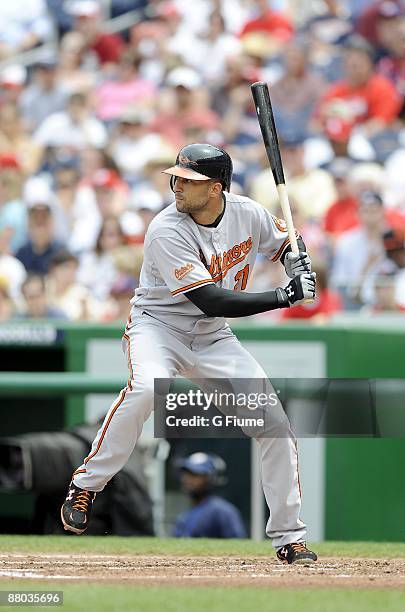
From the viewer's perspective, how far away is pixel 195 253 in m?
5.21

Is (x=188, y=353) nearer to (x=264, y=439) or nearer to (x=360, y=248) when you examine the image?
(x=264, y=439)

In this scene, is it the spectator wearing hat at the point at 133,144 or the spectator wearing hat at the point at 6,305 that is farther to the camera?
the spectator wearing hat at the point at 133,144

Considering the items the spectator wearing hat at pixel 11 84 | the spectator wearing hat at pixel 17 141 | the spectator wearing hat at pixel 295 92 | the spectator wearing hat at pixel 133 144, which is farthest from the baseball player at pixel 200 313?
the spectator wearing hat at pixel 11 84

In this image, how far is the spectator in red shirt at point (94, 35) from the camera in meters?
13.2

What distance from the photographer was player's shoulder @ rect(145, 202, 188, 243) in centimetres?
521

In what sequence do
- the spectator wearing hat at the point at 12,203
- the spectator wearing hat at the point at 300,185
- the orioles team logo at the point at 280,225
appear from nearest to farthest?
the orioles team logo at the point at 280,225, the spectator wearing hat at the point at 300,185, the spectator wearing hat at the point at 12,203

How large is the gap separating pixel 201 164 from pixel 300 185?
534cm

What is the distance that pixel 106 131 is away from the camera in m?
12.2

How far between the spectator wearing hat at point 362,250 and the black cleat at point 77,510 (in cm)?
425

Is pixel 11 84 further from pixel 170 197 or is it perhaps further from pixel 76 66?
pixel 170 197

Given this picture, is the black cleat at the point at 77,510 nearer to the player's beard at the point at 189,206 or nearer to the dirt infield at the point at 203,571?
the dirt infield at the point at 203,571

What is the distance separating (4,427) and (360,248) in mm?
2851

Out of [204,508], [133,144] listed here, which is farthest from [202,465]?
[133,144]

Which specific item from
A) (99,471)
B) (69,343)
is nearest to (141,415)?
(99,471)
